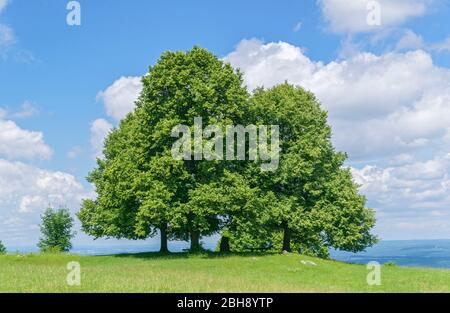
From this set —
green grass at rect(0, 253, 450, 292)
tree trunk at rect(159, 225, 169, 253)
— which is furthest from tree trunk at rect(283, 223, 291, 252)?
tree trunk at rect(159, 225, 169, 253)

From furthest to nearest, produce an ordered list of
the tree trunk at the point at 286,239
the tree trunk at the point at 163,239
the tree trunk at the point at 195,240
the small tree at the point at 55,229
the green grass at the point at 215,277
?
the small tree at the point at 55,229 → the tree trunk at the point at 286,239 → the tree trunk at the point at 163,239 → the tree trunk at the point at 195,240 → the green grass at the point at 215,277

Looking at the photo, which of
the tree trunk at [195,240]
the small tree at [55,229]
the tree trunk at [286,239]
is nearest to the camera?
the tree trunk at [195,240]

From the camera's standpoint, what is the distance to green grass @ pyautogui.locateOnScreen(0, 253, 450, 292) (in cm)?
2750

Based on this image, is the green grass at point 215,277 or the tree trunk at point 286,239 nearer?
the green grass at point 215,277

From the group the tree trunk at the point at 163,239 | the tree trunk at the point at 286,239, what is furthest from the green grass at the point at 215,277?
the tree trunk at the point at 286,239

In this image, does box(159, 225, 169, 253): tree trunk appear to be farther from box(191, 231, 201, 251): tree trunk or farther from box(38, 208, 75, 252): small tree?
box(38, 208, 75, 252): small tree

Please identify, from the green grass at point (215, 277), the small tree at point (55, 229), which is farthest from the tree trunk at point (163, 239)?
the small tree at point (55, 229)

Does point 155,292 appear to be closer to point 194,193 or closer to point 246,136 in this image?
point 194,193

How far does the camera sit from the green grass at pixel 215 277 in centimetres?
2750

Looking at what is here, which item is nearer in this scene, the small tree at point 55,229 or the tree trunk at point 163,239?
the tree trunk at point 163,239

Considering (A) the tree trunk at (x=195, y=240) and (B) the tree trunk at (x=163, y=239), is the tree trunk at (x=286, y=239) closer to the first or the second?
(A) the tree trunk at (x=195, y=240)

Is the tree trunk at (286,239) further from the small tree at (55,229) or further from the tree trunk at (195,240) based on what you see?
the small tree at (55,229)
